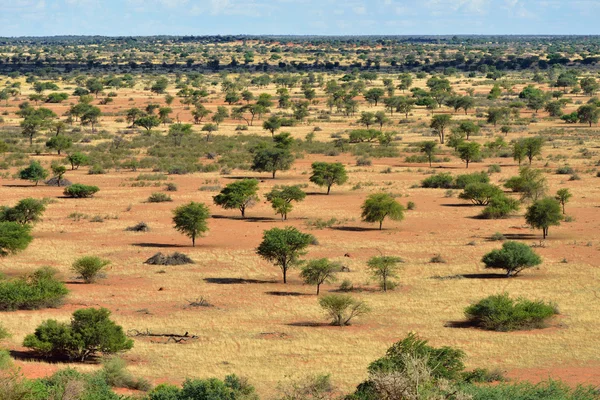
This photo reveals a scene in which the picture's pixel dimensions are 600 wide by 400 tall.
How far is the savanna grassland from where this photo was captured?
26.7 m

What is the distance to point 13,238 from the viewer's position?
37.1m

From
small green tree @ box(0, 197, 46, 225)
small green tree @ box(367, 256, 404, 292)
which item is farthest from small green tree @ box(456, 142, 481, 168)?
small green tree @ box(367, 256, 404, 292)

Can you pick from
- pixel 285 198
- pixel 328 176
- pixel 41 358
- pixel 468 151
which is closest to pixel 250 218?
pixel 285 198

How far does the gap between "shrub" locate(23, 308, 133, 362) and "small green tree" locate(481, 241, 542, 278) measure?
15927 millimetres

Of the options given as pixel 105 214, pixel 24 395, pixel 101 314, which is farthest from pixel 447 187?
pixel 24 395

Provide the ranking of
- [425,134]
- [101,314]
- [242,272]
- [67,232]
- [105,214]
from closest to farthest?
[101,314] < [242,272] < [67,232] < [105,214] < [425,134]

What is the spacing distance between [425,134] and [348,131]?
7.06 metres

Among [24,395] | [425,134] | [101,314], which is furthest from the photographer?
[425,134]

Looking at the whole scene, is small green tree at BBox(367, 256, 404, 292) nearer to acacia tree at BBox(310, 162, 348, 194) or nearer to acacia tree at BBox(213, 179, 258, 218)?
acacia tree at BBox(213, 179, 258, 218)

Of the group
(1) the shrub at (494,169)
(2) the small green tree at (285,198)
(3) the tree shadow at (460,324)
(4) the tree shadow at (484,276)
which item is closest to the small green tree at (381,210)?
(2) the small green tree at (285,198)

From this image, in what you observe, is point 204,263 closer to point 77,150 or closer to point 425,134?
point 77,150

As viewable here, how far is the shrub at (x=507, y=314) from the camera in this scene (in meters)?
29.3

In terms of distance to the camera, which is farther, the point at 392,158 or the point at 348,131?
the point at 348,131

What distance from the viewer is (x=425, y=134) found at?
8819 cm
